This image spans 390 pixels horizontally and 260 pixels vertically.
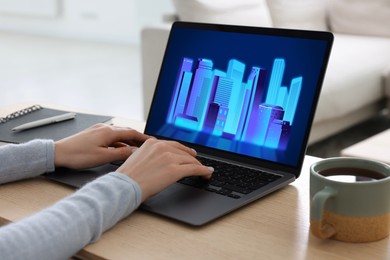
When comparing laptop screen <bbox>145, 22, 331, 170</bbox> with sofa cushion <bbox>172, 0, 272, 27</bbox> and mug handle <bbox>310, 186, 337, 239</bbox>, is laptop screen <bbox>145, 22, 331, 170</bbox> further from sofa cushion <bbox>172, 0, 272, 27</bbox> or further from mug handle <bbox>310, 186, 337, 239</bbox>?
sofa cushion <bbox>172, 0, 272, 27</bbox>

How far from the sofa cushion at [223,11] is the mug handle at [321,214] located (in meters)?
2.17

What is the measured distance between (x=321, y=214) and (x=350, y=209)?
1.4 inches

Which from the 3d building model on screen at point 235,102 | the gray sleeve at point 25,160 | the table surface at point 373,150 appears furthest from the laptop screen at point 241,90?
the table surface at point 373,150

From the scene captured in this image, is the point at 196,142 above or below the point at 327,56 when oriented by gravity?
below

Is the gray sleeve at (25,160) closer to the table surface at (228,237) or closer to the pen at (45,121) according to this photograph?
the table surface at (228,237)

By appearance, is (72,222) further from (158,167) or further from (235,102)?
(235,102)

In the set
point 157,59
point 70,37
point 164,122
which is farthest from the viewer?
point 70,37

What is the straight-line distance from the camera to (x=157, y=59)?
284cm

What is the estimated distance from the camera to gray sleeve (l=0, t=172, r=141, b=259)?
2.43 feet

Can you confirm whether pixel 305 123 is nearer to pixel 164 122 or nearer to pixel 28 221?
pixel 164 122

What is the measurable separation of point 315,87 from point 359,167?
18 cm

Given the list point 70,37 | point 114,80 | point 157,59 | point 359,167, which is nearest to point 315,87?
point 359,167

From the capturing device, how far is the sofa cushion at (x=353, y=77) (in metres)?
2.63

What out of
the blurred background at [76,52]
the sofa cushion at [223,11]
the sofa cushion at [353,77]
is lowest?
the blurred background at [76,52]
